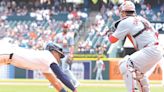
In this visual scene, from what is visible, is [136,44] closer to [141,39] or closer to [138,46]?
[138,46]

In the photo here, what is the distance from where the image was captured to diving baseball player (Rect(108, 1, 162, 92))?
10.3 metres

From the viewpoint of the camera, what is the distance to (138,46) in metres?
10.6

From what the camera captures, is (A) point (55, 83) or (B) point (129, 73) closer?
(B) point (129, 73)

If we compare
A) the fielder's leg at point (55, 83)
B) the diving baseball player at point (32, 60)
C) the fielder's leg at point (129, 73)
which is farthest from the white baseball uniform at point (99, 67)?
the fielder's leg at point (129, 73)

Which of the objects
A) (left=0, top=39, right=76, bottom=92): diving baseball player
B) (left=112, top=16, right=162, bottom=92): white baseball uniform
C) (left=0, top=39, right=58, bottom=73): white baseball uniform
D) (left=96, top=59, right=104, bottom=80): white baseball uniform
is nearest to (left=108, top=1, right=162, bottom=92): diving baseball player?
(left=112, top=16, right=162, bottom=92): white baseball uniform

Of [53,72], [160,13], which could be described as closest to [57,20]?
[160,13]

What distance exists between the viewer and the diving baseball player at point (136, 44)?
10.3 meters

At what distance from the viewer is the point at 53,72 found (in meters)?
10.9

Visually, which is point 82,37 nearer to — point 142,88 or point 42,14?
point 42,14

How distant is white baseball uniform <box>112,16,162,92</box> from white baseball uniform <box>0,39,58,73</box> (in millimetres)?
1479

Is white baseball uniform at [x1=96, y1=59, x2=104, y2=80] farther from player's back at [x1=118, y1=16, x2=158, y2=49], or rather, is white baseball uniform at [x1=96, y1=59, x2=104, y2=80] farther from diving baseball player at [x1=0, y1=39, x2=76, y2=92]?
player's back at [x1=118, y1=16, x2=158, y2=49]

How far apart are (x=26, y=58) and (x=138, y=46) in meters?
2.23

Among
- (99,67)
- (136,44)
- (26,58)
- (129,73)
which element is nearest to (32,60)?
(26,58)

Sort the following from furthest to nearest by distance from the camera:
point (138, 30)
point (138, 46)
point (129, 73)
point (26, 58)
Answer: point (26, 58) → point (138, 46) → point (138, 30) → point (129, 73)
